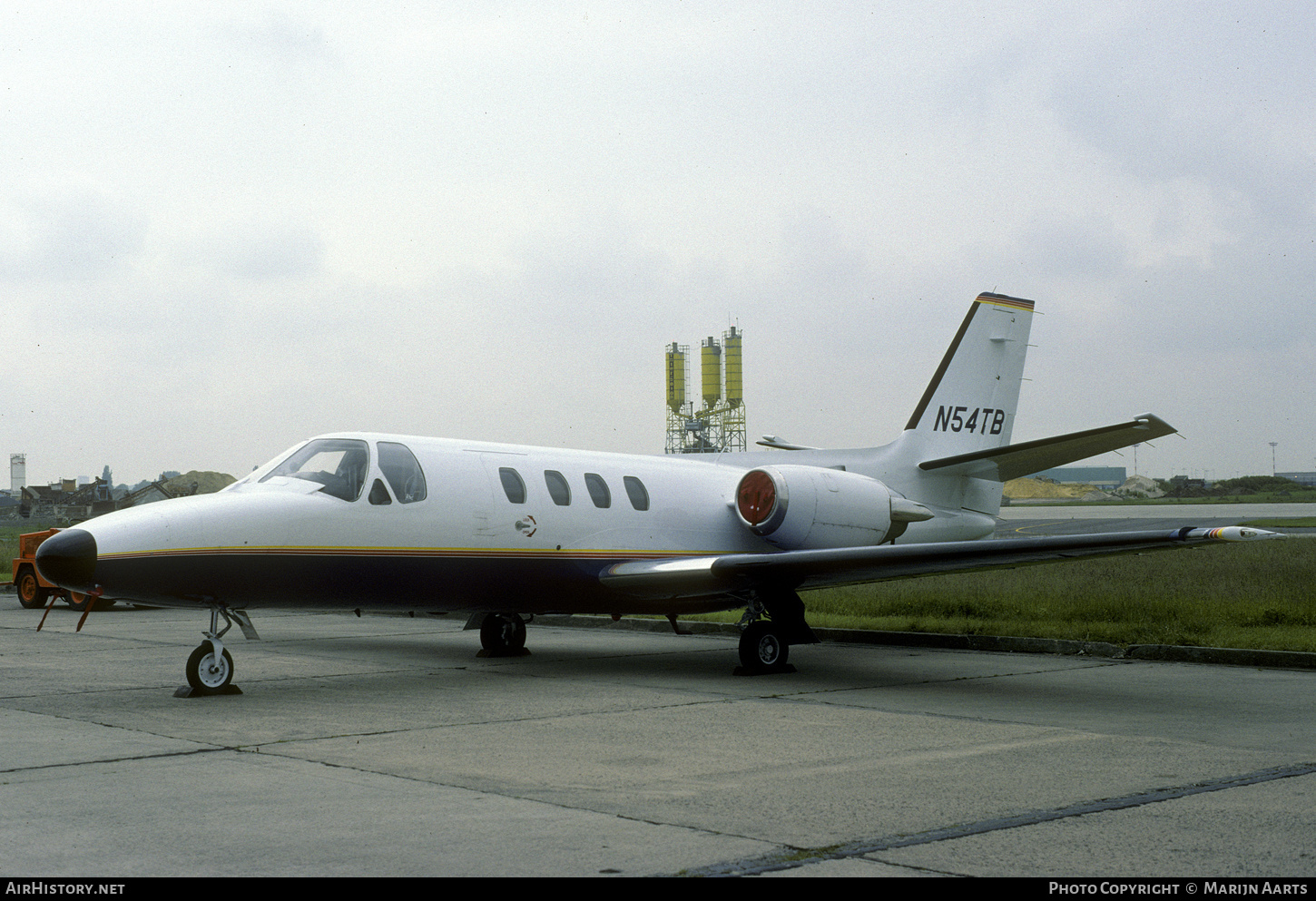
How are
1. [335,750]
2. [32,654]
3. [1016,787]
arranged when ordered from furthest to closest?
[32,654]
[335,750]
[1016,787]

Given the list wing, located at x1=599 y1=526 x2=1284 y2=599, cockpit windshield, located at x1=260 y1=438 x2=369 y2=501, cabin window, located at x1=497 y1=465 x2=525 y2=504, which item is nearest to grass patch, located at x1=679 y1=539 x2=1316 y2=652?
wing, located at x1=599 y1=526 x2=1284 y2=599

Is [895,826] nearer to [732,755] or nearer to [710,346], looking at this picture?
[732,755]

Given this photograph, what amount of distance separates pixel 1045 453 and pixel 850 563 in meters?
3.62

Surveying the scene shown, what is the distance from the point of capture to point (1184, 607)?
50.2 feet

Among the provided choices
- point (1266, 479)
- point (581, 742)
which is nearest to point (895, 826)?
point (581, 742)

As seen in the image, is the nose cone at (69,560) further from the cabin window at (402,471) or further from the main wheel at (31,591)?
the main wheel at (31,591)

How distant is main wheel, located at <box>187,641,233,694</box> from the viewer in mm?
10469

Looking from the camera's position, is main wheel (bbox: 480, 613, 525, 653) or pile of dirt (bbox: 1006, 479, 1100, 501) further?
pile of dirt (bbox: 1006, 479, 1100, 501)

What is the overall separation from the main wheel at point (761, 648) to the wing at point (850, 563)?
52 centimetres

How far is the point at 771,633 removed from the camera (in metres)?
12.9

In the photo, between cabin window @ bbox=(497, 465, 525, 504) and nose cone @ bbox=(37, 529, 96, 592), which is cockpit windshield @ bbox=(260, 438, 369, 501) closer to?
cabin window @ bbox=(497, 465, 525, 504)

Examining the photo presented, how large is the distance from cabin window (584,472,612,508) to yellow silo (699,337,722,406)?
5363 centimetres

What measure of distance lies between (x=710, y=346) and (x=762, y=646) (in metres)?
55.9

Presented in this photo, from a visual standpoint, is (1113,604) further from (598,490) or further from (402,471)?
(402,471)
